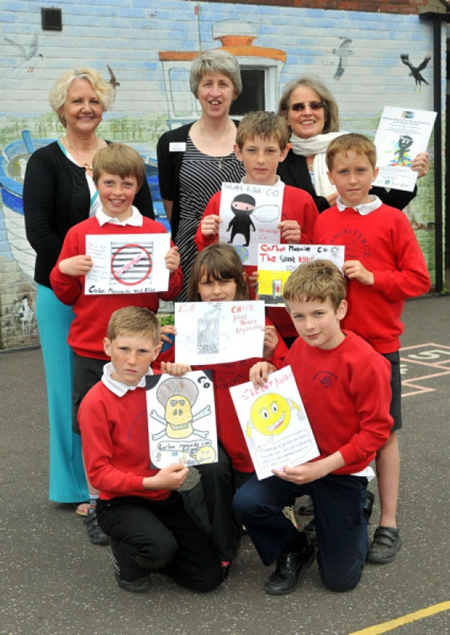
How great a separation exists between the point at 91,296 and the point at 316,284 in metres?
1.17

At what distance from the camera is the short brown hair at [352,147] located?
12.4ft

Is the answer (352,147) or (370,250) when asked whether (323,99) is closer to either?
(352,147)

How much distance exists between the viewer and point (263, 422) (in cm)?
358

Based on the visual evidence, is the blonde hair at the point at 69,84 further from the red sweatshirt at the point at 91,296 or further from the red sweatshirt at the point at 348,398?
the red sweatshirt at the point at 348,398

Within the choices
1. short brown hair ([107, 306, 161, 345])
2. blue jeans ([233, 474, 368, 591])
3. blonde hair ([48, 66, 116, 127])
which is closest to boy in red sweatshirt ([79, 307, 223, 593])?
short brown hair ([107, 306, 161, 345])

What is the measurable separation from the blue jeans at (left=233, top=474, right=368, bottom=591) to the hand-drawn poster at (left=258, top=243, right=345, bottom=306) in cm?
81

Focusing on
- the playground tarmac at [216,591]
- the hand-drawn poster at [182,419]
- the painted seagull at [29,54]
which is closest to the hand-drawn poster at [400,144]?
the hand-drawn poster at [182,419]

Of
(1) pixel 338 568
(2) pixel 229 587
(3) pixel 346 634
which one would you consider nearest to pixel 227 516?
(2) pixel 229 587

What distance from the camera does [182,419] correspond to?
11.8 feet

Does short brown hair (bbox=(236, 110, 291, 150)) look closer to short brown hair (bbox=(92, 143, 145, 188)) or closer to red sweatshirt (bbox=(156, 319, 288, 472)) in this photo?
short brown hair (bbox=(92, 143, 145, 188))

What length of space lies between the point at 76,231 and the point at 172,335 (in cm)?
66

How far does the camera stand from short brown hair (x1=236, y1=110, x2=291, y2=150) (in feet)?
12.8

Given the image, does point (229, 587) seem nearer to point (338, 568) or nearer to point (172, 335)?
point (338, 568)

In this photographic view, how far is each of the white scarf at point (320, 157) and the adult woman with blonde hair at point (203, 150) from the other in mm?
366
